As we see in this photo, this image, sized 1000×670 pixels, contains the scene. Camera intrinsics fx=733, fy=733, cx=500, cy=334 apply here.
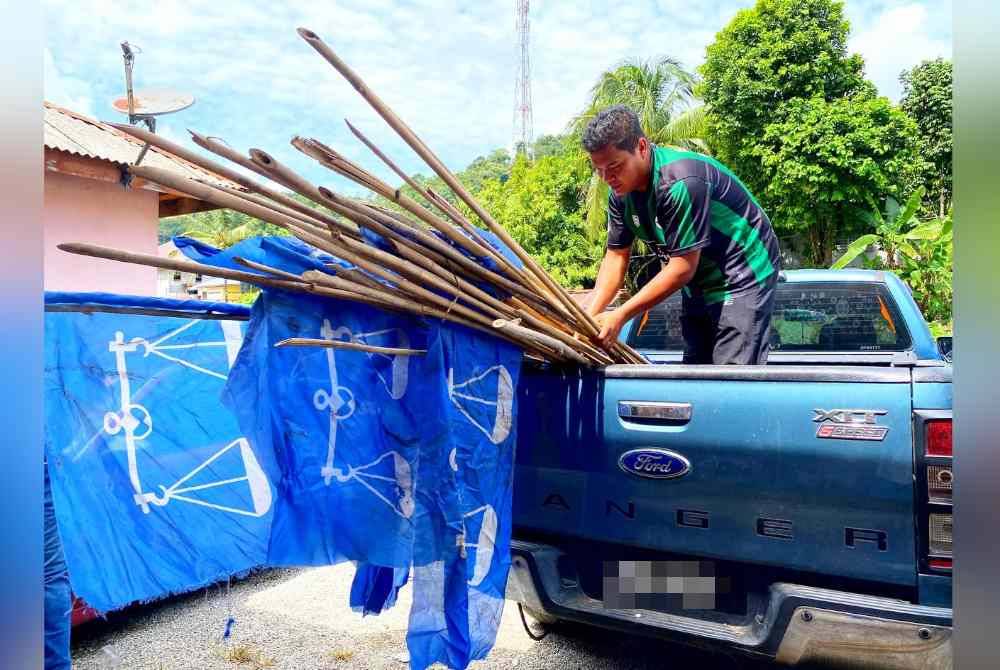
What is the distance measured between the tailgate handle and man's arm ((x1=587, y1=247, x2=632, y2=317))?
3.10 ft

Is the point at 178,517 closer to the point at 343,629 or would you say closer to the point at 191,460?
the point at 191,460

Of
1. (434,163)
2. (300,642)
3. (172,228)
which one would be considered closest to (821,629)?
(434,163)

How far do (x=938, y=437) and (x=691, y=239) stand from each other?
1329 mm

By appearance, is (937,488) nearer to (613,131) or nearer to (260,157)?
(613,131)

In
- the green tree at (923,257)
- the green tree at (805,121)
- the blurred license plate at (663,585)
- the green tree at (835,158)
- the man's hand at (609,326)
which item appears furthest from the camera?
the green tree at (805,121)

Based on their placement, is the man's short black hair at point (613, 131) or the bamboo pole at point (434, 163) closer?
the bamboo pole at point (434, 163)

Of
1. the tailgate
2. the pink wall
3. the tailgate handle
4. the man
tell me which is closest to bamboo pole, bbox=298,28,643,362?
the man

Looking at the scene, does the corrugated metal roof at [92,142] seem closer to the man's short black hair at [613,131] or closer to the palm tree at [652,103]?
the man's short black hair at [613,131]

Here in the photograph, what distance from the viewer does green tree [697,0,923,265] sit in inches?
705

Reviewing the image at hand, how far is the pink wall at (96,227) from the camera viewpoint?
9148 millimetres

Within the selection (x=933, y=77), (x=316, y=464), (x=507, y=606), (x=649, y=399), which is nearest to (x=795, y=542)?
(x=649, y=399)

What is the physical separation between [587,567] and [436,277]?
126 centimetres

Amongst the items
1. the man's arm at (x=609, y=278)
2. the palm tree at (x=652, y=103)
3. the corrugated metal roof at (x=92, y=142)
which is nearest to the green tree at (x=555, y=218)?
the palm tree at (x=652, y=103)

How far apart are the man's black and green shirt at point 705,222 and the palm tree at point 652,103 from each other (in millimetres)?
17462
